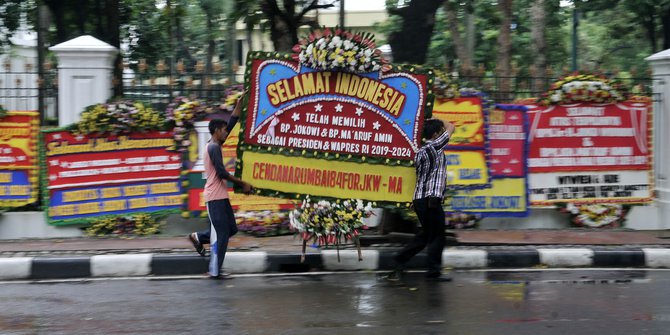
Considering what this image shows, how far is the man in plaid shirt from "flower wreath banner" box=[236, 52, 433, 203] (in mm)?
682

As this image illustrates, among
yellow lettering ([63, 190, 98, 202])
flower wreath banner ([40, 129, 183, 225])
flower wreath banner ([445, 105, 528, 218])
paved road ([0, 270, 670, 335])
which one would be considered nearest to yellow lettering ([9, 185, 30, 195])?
flower wreath banner ([40, 129, 183, 225])

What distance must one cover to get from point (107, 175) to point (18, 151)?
1121mm

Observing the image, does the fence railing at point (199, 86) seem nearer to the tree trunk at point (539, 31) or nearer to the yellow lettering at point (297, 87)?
the yellow lettering at point (297, 87)

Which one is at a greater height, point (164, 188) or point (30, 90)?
point (30, 90)

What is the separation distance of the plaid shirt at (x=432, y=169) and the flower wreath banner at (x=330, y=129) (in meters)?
0.75

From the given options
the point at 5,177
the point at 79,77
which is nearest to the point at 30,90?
the point at 79,77

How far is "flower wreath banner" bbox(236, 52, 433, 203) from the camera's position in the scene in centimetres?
828

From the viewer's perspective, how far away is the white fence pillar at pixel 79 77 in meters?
10.3

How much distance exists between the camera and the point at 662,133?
10.6 metres

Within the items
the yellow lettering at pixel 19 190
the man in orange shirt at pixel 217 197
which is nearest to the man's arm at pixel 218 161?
the man in orange shirt at pixel 217 197

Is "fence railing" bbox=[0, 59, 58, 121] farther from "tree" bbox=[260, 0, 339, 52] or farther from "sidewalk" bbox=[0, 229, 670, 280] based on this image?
"tree" bbox=[260, 0, 339, 52]

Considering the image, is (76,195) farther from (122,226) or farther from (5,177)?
(5,177)

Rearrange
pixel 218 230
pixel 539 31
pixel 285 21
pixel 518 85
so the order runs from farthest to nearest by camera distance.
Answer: pixel 539 31 → pixel 285 21 → pixel 518 85 → pixel 218 230

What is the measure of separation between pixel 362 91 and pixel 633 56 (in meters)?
26.3
